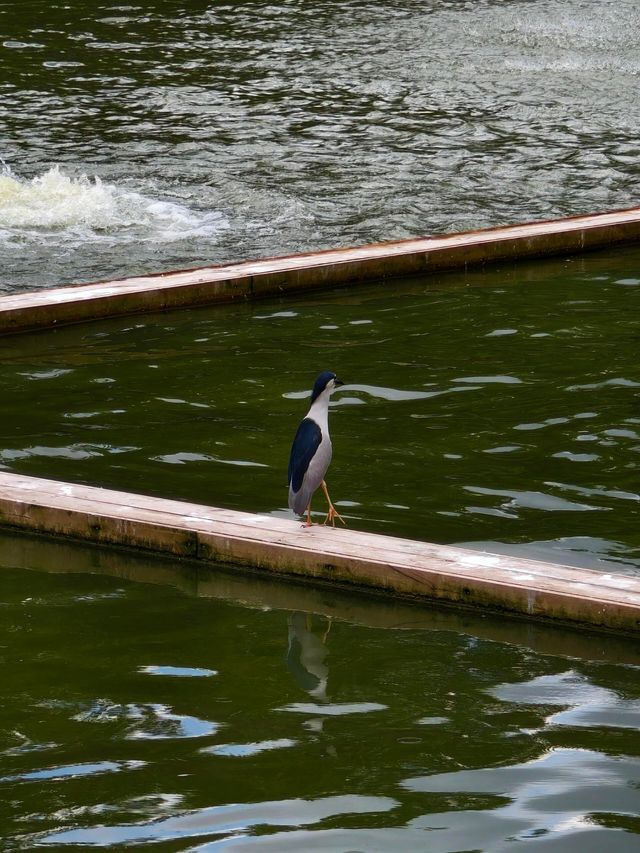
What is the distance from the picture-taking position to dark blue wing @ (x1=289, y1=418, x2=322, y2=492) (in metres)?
6.31

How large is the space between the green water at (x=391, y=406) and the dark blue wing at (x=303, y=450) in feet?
2.22

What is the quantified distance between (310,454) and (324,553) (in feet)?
1.45

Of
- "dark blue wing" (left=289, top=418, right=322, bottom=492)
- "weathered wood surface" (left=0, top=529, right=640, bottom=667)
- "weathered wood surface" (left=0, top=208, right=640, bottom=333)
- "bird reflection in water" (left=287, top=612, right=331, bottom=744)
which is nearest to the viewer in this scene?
"bird reflection in water" (left=287, top=612, right=331, bottom=744)

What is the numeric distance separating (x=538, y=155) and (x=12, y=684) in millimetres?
14049

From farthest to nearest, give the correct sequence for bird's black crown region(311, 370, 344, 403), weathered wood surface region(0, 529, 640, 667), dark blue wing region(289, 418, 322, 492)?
1. bird's black crown region(311, 370, 344, 403)
2. dark blue wing region(289, 418, 322, 492)
3. weathered wood surface region(0, 529, 640, 667)

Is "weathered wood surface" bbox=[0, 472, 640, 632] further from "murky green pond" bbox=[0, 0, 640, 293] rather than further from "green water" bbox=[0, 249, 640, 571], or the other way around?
"murky green pond" bbox=[0, 0, 640, 293]

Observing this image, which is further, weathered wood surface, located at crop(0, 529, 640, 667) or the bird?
the bird

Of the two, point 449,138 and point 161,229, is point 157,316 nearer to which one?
point 161,229

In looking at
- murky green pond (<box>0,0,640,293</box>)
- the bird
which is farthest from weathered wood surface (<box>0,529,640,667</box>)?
murky green pond (<box>0,0,640,293</box>)

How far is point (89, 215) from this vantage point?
14852mm

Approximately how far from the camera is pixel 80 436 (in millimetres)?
8391

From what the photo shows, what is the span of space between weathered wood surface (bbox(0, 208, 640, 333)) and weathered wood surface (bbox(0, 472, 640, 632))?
3.98 metres

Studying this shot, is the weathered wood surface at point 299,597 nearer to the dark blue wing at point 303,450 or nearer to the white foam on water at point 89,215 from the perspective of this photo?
the dark blue wing at point 303,450

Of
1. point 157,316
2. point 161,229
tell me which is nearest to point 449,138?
point 161,229
